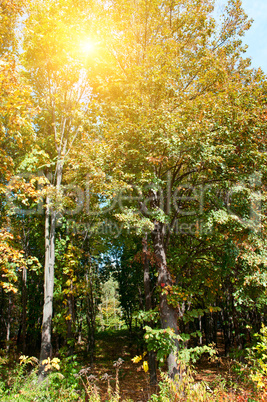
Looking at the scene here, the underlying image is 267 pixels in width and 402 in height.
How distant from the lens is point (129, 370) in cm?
1397

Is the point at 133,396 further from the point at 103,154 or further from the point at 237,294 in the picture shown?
the point at 103,154

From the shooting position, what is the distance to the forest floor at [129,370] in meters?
9.15

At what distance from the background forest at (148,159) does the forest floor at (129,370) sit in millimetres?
937

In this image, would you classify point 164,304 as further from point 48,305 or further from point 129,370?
point 129,370

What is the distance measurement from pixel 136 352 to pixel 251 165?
603 inches

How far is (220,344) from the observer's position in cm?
1886

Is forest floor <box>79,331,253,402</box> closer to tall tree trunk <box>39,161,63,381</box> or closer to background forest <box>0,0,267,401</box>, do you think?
background forest <box>0,0,267,401</box>

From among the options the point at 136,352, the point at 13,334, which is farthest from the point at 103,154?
the point at 13,334

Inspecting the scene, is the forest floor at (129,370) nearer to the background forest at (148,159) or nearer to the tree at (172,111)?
the background forest at (148,159)

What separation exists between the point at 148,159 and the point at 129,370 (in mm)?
12543

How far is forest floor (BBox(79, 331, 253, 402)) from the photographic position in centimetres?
915

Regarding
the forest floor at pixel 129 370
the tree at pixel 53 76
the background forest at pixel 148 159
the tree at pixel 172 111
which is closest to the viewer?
the background forest at pixel 148 159

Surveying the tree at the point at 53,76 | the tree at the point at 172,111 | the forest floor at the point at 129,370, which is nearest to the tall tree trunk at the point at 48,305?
the tree at the point at 53,76

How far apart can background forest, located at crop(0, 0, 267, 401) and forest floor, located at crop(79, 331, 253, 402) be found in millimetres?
937
